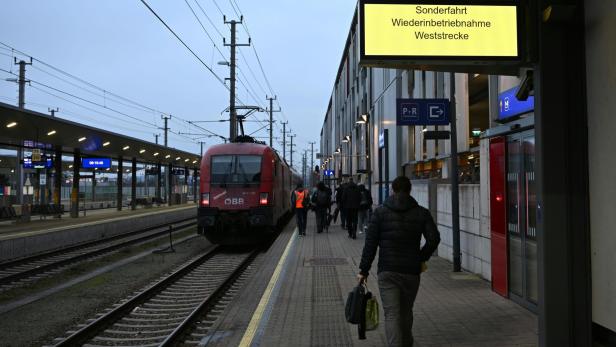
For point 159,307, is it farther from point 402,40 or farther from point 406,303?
point 402,40

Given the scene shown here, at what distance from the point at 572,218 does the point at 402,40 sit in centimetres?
191

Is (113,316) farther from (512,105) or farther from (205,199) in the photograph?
(205,199)

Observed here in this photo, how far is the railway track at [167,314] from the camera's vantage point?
21.2 feet

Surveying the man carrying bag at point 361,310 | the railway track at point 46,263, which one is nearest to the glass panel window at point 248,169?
the railway track at point 46,263

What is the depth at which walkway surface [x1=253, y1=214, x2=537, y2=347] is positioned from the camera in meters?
5.39

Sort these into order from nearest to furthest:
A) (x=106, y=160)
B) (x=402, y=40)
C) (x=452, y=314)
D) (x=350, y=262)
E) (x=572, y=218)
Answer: (x=572, y=218) < (x=402, y=40) < (x=452, y=314) < (x=350, y=262) < (x=106, y=160)

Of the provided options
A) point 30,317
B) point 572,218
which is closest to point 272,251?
point 30,317

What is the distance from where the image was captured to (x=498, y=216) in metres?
7.02

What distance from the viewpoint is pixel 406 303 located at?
4.68 metres

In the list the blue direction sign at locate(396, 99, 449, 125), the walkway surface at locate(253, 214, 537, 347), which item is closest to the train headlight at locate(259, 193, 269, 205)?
the walkway surface at locate(253, 214, 537, 347)

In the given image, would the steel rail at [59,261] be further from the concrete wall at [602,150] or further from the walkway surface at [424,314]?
the concrete wall at [602,150]

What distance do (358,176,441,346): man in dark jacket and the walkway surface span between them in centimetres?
75

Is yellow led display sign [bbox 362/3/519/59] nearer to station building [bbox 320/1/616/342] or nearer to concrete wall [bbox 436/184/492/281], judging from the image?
station building [bbox 320/1/616/342]

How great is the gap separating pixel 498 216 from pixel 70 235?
15.2m
